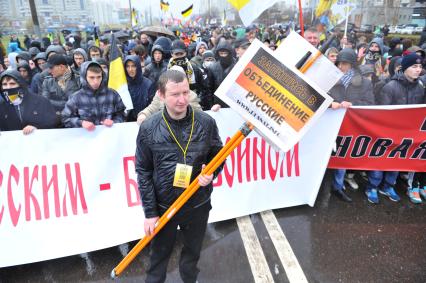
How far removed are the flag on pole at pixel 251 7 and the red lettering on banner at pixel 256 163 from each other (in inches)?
55.3

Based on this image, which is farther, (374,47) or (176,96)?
(374,47)

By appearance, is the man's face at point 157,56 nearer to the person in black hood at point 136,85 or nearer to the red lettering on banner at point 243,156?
the person in black hood at point 136,85

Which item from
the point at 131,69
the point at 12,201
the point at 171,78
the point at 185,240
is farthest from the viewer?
the point at 131,69

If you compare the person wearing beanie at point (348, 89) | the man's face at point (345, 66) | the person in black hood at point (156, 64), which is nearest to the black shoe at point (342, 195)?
the person wearing beanie at point (348, 89)

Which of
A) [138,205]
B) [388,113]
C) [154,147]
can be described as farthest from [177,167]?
[388,113]

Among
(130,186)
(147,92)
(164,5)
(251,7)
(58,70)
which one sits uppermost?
(164,5)

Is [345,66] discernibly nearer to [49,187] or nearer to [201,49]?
[49,187]

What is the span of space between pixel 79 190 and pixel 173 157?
1.61m

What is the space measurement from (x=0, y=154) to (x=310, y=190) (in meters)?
3.56

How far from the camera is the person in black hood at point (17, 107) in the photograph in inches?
140

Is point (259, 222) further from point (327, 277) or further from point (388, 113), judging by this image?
point (388, 113)

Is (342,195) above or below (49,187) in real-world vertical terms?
below

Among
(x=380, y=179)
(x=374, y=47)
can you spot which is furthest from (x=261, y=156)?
(x=374, y=47)

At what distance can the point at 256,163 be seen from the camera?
4.05 metres
